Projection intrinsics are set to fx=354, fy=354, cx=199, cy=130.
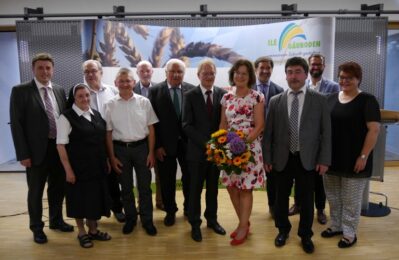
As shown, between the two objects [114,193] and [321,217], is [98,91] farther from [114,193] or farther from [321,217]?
[321,217]

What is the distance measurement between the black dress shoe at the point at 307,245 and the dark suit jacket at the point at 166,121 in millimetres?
1526

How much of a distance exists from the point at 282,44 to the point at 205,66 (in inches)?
83.5

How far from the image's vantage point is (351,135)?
313cm

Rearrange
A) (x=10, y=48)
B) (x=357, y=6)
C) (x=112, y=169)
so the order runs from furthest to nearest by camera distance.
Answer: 1. (x=10, y=48)
2. (x=357, y=6)
3. (x=112, y=169)

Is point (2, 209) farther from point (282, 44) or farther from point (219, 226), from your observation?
point (282, 44)

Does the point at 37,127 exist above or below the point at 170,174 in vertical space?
above

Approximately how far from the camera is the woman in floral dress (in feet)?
10.3

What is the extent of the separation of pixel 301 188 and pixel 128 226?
178cm

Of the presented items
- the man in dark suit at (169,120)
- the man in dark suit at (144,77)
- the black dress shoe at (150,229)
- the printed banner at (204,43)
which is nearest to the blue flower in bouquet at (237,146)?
the man in dark suit at (169,120)

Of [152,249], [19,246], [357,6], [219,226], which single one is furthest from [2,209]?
[357,6]

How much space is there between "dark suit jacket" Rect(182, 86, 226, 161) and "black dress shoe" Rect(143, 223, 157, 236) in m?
0.85

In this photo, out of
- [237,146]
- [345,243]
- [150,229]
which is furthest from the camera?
Answer: [150,229]

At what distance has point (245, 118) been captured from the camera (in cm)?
316

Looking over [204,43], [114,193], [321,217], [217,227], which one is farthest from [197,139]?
[204,43]
